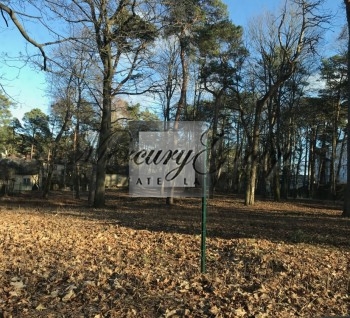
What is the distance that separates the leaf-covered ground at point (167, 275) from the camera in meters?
4.97

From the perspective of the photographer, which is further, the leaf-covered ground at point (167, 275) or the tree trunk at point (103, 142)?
the tree trunk at point (103, 142)

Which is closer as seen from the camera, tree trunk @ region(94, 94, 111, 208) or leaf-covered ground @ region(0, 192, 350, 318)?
leaf-covered ground @ region(0, 192, 350, 318)

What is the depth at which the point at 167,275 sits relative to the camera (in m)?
6.37

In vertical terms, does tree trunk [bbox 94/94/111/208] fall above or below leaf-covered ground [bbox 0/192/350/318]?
above

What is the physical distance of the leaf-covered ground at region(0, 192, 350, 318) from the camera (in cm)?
497

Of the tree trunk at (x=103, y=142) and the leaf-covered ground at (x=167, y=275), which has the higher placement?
the tree trunk at (x=103, y=142)

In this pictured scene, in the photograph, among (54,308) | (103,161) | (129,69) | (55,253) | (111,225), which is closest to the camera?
(54,308)

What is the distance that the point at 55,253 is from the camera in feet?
25.8

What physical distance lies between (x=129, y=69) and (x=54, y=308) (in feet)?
52.4

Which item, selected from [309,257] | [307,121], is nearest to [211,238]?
[309,257]

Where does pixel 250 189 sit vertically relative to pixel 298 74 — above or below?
below

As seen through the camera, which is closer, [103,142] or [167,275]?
[167,275]

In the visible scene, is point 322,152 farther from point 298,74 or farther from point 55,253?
point 55,253

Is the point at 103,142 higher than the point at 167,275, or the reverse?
the point at 103,142
